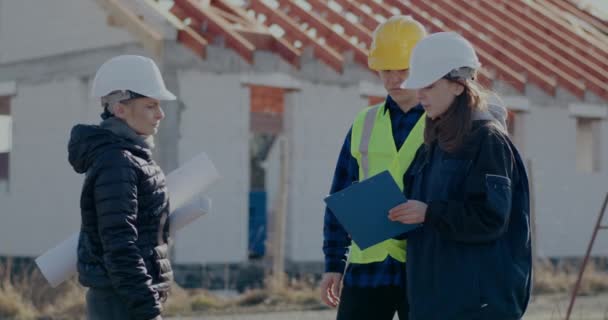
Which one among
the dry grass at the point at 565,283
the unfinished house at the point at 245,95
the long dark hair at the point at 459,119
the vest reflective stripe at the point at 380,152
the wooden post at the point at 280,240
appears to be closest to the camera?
the long dark hair at the point at 459,119

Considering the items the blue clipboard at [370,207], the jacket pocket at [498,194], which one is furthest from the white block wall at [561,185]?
the jacket pocket at [498,194]

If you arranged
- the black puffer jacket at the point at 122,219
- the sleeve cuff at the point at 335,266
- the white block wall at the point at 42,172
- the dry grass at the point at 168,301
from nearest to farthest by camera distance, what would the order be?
1. the black puffer jacket at the point at 122,219
2. the sleeve cuff at the point at 335,266
3. the dry grass at the point at 168,301
4. the white block wall at the point at 42,172

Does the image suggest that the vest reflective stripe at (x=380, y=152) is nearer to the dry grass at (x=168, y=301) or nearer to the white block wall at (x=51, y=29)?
the dry grass at (x=168, y=301)

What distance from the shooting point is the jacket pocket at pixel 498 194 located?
345 cm

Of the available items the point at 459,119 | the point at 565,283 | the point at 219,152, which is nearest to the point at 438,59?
the point at 459,119

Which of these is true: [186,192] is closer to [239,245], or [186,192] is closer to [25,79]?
[239,245]

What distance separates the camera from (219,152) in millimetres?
13641

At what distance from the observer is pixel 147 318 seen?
3697 millimetres

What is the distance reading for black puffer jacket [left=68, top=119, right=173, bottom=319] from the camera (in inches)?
144

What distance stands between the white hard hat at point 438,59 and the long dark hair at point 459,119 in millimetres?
57

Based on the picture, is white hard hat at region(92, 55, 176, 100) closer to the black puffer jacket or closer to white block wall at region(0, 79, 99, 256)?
the black puffer jacket

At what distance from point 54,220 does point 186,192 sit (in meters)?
11.0

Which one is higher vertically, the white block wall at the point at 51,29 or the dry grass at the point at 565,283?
the white block wall at the point at 51,29

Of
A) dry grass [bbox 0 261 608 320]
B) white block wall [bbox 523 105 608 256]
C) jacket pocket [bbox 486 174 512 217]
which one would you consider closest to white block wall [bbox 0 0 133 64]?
dry grass [bbox 0 261 608 320]
